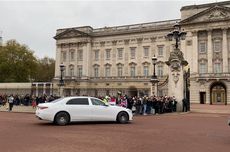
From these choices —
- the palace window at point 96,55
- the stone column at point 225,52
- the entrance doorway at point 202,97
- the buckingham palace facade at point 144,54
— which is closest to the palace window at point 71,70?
the buckingham palace facade at point 144,54

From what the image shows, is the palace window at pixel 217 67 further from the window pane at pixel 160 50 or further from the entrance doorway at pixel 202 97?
the window pane at pixel 160 50

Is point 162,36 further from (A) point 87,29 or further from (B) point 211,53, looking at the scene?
(A) point 87,29

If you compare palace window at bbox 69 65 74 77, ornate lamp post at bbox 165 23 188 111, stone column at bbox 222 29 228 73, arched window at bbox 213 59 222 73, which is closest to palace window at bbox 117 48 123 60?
palace window at bbox 69 65 74 77

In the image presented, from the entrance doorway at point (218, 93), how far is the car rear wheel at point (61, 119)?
4593cm

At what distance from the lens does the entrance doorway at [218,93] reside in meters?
57.2

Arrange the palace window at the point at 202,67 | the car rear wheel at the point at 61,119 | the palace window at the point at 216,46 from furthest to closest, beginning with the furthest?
the palace window at the point at 202,67 < the palace window at the point at 216,46 < the car rear wheel at the point at 61,119

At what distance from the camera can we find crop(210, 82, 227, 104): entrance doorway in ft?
188

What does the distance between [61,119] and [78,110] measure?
3.33 ft

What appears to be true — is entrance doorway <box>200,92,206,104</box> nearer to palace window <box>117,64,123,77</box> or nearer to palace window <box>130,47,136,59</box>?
palace window <box>130,47,136,59</box>

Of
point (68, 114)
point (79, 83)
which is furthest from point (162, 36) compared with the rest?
point (68, 114)

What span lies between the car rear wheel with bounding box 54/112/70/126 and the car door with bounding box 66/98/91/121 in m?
0.32

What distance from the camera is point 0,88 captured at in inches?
2825

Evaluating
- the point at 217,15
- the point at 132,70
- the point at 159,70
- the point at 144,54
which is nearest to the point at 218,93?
the point at 217,15

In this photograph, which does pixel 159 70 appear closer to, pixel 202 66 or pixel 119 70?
pixel 119 70
